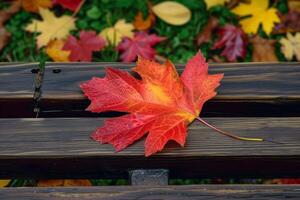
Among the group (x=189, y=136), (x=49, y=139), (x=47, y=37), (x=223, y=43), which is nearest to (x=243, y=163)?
(x=189, y=136)

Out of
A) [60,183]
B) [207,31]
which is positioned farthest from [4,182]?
[207,31]

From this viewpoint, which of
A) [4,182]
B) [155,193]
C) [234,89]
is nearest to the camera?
[155,193]

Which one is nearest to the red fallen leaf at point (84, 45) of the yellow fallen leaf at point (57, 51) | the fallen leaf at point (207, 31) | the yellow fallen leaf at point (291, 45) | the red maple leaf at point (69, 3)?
the yellow fallen leaf at point (57, 51)

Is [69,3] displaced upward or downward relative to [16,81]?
upward

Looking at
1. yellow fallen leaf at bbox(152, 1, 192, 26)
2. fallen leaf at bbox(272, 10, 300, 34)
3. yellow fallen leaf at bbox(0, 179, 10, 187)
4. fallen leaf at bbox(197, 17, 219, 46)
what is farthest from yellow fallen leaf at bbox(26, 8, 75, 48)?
fallen leaf at bbox(272, 10, 300, 34)

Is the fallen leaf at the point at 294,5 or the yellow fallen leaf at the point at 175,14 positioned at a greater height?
the fallen leaf at the point at 294,5

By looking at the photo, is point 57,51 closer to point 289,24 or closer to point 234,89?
point 234,89

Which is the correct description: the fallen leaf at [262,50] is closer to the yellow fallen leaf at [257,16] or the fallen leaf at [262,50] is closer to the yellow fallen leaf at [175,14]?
the yellow fallen leaf at [257,16]
